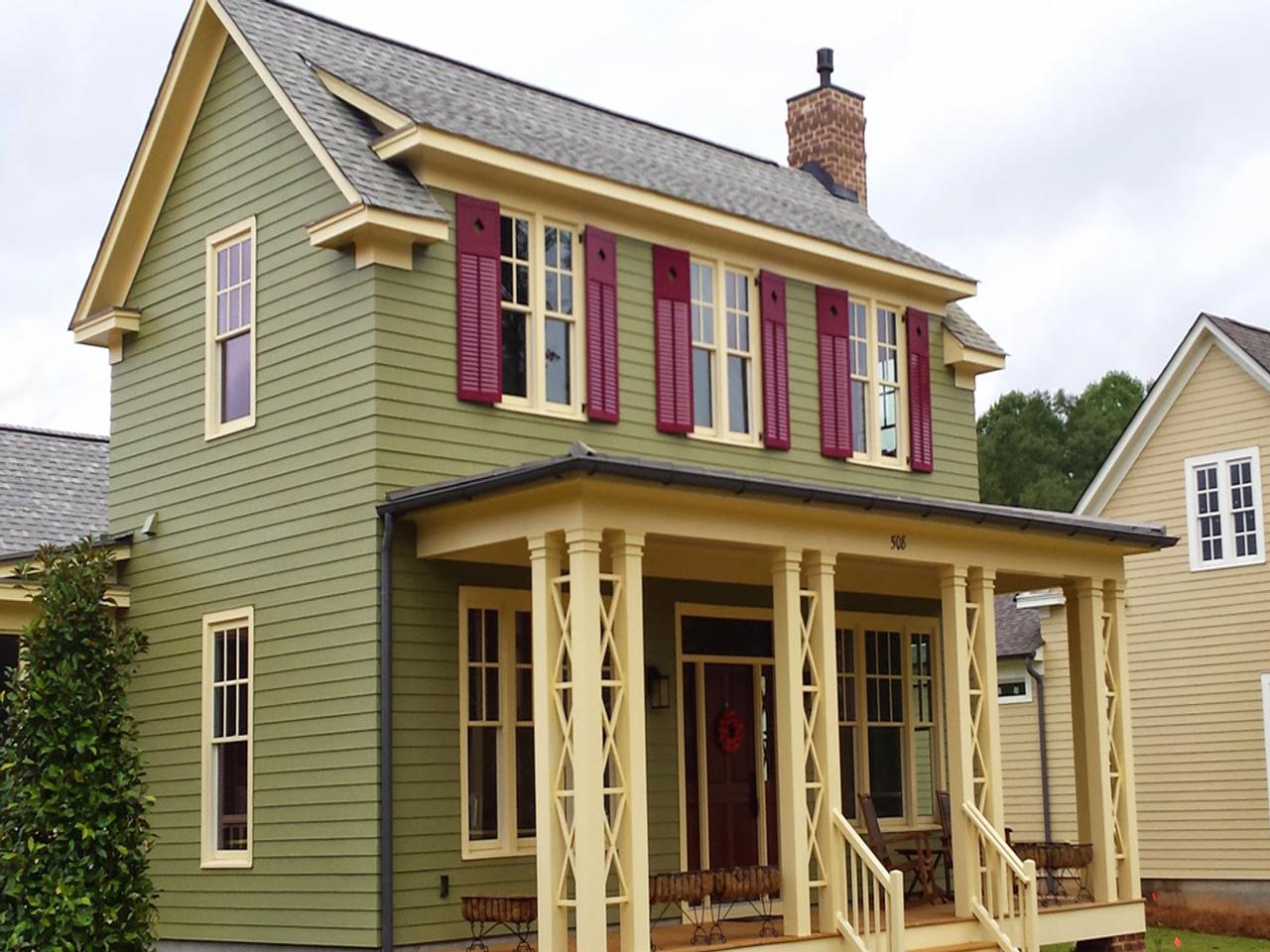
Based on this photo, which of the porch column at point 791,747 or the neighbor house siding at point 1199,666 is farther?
the neighbor house siding at point 1199,666

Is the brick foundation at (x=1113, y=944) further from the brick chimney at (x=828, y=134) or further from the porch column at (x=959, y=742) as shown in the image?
the brick chimney at (x=828, y=134)

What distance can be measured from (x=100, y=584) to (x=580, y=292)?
487 cm

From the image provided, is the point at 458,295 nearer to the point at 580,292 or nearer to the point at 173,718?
the point at 580,292

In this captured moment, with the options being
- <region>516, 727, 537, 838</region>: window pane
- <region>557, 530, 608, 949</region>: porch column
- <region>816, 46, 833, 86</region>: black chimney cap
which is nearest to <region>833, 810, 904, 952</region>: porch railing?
<region>557, 530, 608, 949</region>: porch column

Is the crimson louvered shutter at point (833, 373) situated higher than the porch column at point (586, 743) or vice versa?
the crimson louvered shutter at point (833, 373)

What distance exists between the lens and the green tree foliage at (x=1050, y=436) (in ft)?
194

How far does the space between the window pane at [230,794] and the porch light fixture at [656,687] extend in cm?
363

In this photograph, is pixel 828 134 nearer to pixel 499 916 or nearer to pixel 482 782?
pixel 482 782

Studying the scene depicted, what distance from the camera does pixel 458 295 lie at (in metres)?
14.6

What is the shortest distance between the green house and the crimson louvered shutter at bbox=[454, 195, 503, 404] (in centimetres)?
3

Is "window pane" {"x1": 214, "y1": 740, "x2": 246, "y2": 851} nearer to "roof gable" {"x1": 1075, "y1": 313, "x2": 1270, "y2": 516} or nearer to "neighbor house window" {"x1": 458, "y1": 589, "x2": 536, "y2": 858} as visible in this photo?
"neighbor house window" {"x1": 458, "y1": 589, "x2": 536, "y2": 858}

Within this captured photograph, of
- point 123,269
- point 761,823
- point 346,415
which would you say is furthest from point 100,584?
point 761,823

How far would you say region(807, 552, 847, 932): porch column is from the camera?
1335cm

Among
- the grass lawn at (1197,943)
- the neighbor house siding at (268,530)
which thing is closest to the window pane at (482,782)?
the neighbor house siding at (268,530)
